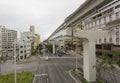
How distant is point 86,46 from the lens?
38.3 m

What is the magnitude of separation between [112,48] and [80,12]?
45.5 metres

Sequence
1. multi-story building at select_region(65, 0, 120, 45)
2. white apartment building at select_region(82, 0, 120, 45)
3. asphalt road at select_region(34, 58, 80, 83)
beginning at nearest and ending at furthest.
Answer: multi-story building at select_region(65, 0, 120, 45) → asphalt road at select_region(34, 58, 80, 83) → white apartment building at select_region(82, 0, 120, 45)

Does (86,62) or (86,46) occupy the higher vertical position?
(86,46)

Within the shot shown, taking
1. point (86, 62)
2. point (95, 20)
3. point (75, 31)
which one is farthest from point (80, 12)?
point (95, 20)

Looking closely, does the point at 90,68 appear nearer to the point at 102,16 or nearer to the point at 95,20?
the point at 102,16

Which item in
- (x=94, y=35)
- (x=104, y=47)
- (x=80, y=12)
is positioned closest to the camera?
(x=80, y=12)

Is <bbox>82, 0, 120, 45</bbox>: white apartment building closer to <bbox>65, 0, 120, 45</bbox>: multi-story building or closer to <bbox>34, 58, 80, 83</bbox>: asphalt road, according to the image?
<bbox>65, 0, 120, 45</bbox>: multi-story building

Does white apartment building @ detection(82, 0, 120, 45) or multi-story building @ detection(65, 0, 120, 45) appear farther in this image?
white apartment building @ detection(82, 0, 120, 45)

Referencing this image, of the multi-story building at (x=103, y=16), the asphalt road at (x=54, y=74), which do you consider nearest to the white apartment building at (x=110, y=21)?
the multi-story building at (x=103, y=16)

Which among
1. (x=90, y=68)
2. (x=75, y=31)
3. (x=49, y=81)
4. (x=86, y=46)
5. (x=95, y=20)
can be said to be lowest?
(x=49, y=81)

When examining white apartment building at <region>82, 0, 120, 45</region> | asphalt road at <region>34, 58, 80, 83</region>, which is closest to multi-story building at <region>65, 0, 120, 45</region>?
white apartment building at <region>82, 0, 120, 45</region>

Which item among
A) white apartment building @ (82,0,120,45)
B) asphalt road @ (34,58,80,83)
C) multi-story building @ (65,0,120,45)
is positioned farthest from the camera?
white apartment building @ (82,0,120,45)

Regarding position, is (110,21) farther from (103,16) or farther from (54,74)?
(54,74)

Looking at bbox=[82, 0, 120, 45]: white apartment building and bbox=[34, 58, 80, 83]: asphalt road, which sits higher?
bbox=[82, 0, 120, 45]: white apartment building
